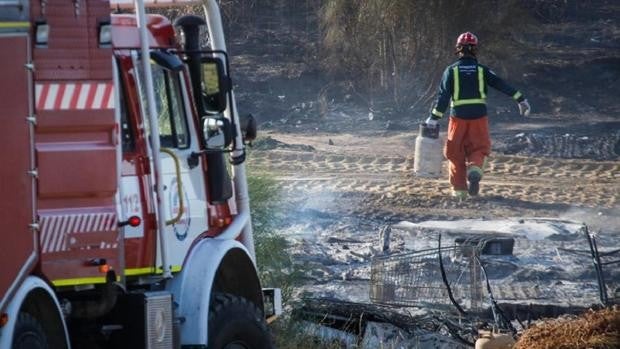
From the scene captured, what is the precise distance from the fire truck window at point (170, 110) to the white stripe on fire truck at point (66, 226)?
84 centimetres

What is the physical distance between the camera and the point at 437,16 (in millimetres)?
22172

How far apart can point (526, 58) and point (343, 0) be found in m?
4.26

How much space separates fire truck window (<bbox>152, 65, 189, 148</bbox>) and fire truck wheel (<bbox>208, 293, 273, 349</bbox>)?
82 centimetres

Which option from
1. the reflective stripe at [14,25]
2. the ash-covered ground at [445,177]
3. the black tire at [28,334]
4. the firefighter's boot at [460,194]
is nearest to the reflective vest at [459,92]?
the firefighter's boot at [460,194]

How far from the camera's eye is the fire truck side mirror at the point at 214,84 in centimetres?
649

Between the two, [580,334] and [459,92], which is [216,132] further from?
[459,92]

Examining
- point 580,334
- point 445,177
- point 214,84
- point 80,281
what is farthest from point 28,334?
point 445,177

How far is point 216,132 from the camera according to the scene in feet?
21.8

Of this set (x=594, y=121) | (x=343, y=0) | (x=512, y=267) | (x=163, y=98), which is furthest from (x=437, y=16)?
(x=163, y=98)

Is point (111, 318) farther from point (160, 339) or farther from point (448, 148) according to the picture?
point (448, 148)

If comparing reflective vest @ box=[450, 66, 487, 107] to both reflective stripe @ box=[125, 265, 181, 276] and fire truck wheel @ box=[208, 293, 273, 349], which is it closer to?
fire truck wheel @ box=[208, 293, 273, 349]

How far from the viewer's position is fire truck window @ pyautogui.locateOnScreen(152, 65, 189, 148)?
6.53 m

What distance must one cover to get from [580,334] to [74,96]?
3.89 m

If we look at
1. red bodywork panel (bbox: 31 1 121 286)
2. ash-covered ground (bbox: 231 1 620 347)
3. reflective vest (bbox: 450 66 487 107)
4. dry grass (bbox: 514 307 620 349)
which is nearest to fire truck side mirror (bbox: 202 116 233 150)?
red bodywork panel (bbox: 31 1 121 286)
